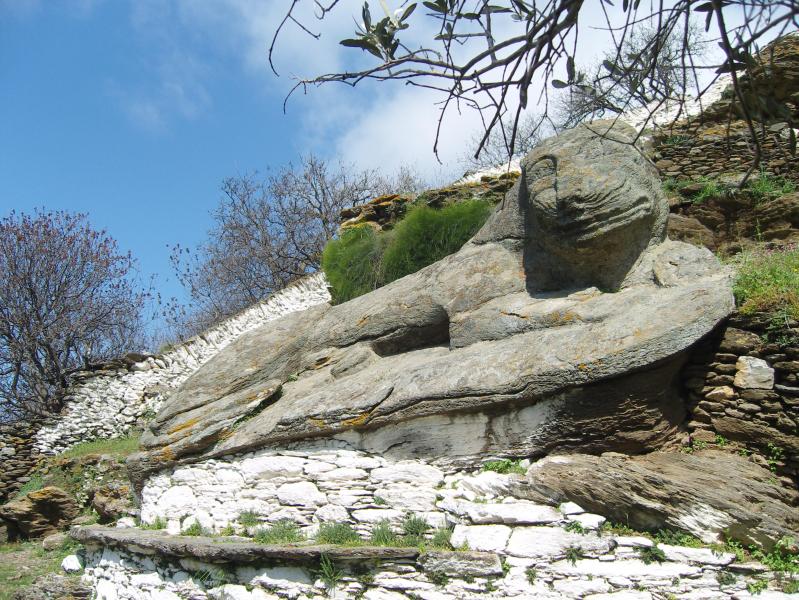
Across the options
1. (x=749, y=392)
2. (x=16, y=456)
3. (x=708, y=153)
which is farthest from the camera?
(x=16, y=456)

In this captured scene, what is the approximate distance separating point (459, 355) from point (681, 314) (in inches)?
56.9

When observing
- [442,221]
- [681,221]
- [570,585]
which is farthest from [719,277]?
[442,221]

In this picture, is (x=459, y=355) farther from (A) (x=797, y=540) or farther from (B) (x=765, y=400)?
(A) (x=797, y=540)

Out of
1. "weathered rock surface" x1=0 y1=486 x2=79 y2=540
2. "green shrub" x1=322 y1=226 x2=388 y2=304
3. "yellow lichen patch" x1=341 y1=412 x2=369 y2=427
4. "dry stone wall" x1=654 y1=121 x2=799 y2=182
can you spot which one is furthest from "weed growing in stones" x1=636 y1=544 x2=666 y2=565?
"weathered rock surface" x1=0 y1=486 x2=79 y2=540

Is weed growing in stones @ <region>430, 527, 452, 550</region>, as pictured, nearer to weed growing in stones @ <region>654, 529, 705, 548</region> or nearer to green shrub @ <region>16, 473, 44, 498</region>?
weed growing in stones @ <region>654, 529, 705, 548</region>

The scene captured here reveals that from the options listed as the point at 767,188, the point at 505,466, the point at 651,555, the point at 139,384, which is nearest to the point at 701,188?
the point at 767,188

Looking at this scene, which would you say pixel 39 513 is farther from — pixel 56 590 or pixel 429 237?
pixel 429 237

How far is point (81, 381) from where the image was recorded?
12.8 metres

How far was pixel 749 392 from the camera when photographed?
4.66 m

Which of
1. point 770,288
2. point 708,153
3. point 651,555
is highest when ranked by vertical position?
point 708,153

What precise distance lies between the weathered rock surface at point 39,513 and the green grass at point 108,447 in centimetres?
120

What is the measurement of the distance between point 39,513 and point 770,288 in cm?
795

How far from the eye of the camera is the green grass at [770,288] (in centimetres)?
478

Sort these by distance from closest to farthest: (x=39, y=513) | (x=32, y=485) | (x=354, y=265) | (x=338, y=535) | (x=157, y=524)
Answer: (x=338, y=535) < (x=157, y=524) < (x=39, y=513) < (x=354, y=265) < (x=32, y=485)
